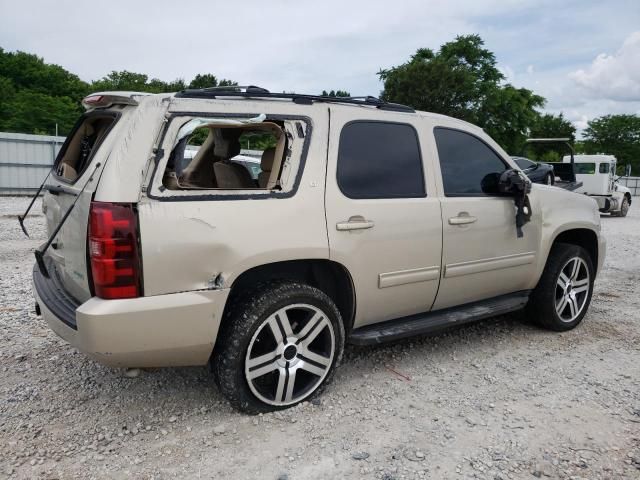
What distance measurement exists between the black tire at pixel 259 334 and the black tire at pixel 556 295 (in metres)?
2.15

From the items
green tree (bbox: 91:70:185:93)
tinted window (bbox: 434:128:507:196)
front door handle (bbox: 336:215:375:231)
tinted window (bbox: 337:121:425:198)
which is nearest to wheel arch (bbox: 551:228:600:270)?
tinted window (bbox: 434:128:507:196)

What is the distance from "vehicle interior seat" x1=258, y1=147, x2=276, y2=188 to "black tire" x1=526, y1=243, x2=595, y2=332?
2.53 metres

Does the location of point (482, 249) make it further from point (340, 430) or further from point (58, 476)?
point (58, 476)

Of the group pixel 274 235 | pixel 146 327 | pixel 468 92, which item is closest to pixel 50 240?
pixel 146 327

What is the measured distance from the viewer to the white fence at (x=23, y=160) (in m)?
16.5

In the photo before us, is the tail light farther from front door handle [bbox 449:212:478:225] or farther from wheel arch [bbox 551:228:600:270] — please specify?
wheel arch [bbox 551:228:600:270]

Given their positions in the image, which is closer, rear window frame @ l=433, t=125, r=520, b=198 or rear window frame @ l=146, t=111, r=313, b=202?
rear window frame @ l=146, t=111, r=313, b=202

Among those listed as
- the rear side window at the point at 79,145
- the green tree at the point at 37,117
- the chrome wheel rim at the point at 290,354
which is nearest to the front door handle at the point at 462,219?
the chrome wheel rim at the point at 290,354

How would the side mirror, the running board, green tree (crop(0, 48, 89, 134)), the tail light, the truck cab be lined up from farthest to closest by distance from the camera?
green tree (crop(0, 48, 89, 134)) → the truck cab → the side mirror → the running board → the tail light

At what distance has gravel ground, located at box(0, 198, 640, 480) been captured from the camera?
252 cm

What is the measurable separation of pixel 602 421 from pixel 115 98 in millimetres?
3310

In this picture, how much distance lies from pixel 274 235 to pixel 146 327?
0.80 meters

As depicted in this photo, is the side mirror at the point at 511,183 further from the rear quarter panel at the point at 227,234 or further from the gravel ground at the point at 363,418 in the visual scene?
the rear quarter panel at the point at 227,234

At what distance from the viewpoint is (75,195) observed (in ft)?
9.07
